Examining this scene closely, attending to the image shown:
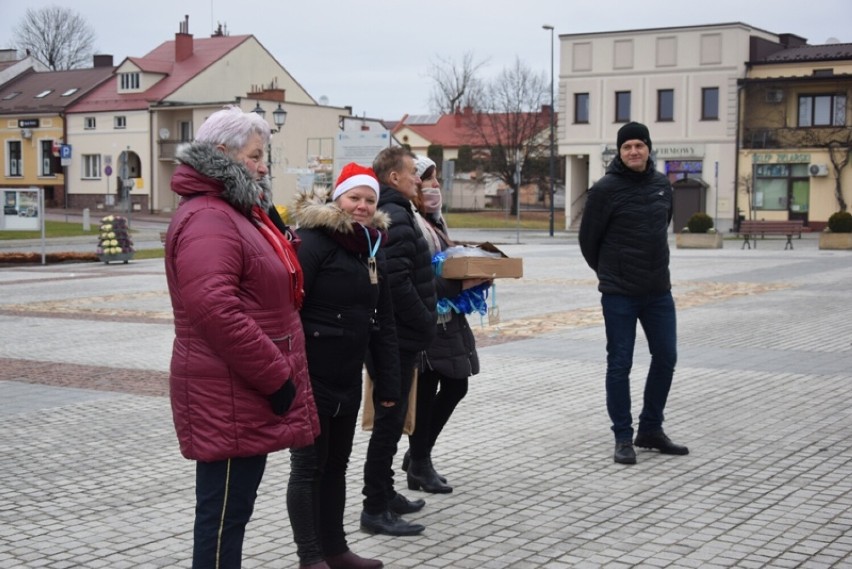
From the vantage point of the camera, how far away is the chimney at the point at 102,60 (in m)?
79.4

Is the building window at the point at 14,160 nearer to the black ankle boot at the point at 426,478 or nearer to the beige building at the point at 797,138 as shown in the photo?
the beige building at the point at 797,138

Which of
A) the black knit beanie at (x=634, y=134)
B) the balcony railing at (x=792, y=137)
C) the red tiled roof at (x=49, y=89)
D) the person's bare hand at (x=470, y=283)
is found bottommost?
the person's bare hand at (x=470, y=283)

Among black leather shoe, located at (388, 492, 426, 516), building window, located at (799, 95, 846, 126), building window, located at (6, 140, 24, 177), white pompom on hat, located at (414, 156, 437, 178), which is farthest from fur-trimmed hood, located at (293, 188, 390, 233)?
building window, located at (6, 140, 24, 177)

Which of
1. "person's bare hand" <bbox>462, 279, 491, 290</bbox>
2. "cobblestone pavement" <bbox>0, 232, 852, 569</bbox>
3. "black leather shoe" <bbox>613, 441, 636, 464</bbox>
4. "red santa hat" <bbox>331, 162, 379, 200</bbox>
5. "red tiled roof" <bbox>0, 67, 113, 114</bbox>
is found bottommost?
"cobblestone pavement" <bbox>0, 232, 852, 569</bbox>

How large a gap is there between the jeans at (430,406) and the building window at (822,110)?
51.6m

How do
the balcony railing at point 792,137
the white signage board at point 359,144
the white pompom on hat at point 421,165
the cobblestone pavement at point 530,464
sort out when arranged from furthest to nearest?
the balcony railing at point 792,137 < the white signage board at point 359,144 < the white pompom on hat at point 421,165 < the cobblestone pavement at point 530,464

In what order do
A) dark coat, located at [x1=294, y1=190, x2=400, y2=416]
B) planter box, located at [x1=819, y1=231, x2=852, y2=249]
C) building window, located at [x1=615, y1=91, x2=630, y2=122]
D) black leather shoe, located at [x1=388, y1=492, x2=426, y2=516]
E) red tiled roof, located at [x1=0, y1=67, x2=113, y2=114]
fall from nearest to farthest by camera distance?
dark coat, located at [x1=294, y1=190, x2=400, y2=416]
black leather shoe, located at [x1=388, y1=492, x2=426, y2=516]
planter box, located at [x1=819, y1=231, x2=852, y2=249]
building window, located at [x1=615, y1=91, x2=630, y2=122]
red tiled roof, located at [x1=0, y1=67, x2=113, y2=114]

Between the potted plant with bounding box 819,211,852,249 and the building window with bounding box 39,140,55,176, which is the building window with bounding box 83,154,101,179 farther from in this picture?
the potted plant with bounding box 819,211,852,249

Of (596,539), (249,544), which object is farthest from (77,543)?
(596,539)

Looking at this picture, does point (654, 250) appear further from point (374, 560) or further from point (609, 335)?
point (374, 560)

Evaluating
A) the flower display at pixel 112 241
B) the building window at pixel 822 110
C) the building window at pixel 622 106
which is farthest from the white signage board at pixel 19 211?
the building window at pixel 822 110

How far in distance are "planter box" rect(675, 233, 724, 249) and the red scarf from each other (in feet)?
115

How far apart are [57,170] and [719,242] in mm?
46393

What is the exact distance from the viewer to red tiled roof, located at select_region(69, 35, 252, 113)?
6756cm
